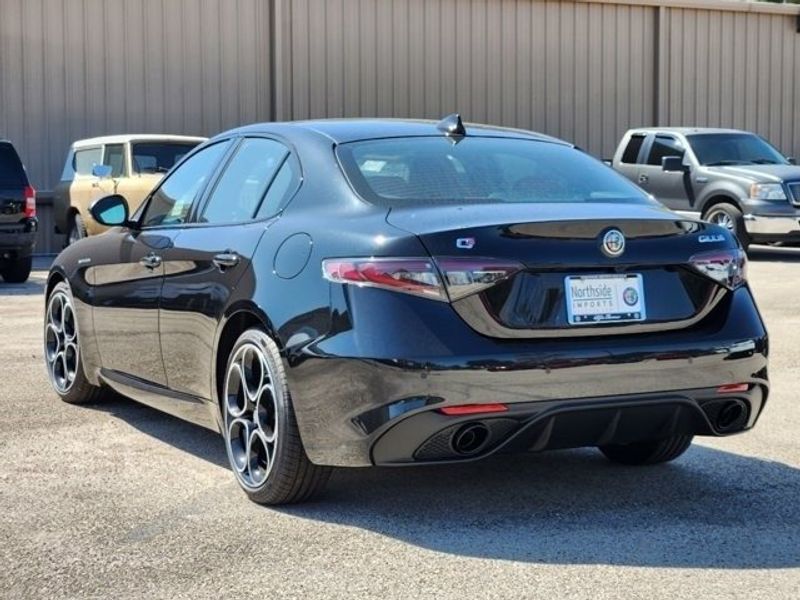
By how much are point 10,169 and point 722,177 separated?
351 inches

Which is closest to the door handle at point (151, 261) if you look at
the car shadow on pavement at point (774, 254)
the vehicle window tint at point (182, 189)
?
the vehicle window tint at point (182, 189)

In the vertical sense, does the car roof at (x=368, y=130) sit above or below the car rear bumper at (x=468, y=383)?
above

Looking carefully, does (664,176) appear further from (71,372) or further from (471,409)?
(471,409)

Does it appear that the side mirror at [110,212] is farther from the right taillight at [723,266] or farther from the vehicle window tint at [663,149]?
the vehicle window tint at [663,149]

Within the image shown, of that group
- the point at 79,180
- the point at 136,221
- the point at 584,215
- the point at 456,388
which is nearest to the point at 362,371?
the point at 456,388

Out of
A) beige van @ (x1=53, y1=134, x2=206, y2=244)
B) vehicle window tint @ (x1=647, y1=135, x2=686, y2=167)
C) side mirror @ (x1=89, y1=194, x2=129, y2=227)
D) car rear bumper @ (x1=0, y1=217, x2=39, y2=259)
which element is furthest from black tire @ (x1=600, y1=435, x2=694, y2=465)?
vehicle window tint @ (x1=647, y1=135, x2=686, y2=167)

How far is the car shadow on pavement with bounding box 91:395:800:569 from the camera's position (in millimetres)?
4535

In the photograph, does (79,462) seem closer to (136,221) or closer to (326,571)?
(136,221)

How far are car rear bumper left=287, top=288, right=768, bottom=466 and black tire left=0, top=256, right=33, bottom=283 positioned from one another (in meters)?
11.4

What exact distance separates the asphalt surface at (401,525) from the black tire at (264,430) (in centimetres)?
10

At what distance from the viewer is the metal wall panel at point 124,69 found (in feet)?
71.6

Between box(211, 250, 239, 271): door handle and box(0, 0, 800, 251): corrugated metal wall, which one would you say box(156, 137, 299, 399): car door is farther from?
box(0, 0, 800, 251): corrugated metal wall

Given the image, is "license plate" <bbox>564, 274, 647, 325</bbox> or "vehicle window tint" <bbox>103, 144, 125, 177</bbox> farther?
"vehicle window tint" <bbox>103, 144, 125, 177</bbox>

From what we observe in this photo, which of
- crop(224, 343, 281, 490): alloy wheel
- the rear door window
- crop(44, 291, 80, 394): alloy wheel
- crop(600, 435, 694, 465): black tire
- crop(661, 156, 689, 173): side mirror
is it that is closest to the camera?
crop(224, 343, 281, 490): alloy wheel
